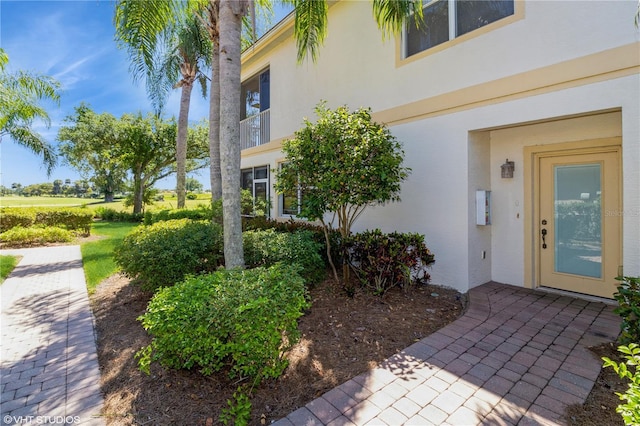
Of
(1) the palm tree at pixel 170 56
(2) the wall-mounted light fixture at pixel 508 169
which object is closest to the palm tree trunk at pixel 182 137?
(1) the palm tree at pixel 170 56

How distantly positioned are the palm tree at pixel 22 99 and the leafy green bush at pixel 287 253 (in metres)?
12.3

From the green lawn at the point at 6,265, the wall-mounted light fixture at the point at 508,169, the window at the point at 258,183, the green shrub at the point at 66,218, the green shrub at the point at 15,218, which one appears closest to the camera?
the wall-mounted light fixture at the point at 508,169

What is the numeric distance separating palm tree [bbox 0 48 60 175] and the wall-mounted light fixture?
53.2ft

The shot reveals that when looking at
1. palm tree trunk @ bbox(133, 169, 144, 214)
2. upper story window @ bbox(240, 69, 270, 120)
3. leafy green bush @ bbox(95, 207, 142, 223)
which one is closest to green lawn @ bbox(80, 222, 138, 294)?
upper story window @ bbox(240, 69, 270, 120)

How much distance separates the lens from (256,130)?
43.4 feet

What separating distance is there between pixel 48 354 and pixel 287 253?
3.85 metres

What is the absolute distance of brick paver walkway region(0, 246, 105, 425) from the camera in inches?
123

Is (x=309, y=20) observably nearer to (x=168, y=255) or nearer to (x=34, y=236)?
(x=168, y=255)

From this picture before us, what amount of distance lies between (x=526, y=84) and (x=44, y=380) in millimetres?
8479

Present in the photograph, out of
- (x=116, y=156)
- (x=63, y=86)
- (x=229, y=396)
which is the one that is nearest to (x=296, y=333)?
(x=229, y=396)

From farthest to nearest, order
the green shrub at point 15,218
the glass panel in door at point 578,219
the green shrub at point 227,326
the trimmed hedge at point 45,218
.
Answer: the trimmed hedge at point 45,218, the green shrub at point 15,218, the glass panel in door at point 578,219, the green shrub at point 227,326

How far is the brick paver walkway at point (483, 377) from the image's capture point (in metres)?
2.83

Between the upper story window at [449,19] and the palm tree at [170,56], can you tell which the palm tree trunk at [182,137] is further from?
the upper story window at [449,19]

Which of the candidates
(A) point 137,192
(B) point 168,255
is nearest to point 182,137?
(A) point 137,192
